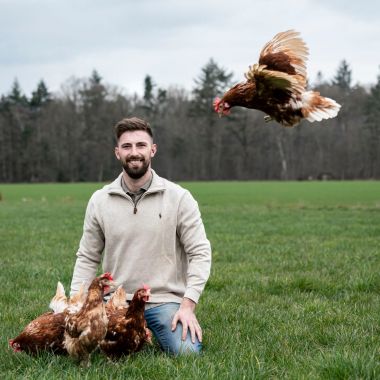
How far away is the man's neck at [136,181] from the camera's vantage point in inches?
205

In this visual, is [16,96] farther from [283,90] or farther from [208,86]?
Answer: [283,90]

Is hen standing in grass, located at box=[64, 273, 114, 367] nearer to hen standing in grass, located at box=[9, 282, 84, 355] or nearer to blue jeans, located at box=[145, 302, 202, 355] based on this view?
hen standing in grass, located at box=[9, 282, 84, 355]

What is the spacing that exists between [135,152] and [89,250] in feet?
3.48

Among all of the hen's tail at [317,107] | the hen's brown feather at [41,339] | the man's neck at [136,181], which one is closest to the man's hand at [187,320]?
the hen's brown feather at [41,339]

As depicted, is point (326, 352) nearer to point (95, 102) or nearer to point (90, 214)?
point (90, 214)

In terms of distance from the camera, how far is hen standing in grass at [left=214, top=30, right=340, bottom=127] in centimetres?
354

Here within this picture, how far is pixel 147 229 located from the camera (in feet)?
16.9

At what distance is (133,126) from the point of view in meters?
5.07

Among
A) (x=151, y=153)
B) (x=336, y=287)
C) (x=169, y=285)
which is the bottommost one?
(x=336, y=287)

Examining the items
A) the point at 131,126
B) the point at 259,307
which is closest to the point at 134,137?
the point at 131,126

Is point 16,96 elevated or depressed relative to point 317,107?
elevated

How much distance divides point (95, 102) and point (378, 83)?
34366mm

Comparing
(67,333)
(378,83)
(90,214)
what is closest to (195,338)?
(67,333)

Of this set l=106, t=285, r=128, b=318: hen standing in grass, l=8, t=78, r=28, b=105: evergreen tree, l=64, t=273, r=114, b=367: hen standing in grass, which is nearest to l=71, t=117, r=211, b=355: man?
l=106, t=285, r=128, b=318: hen standing in grass
